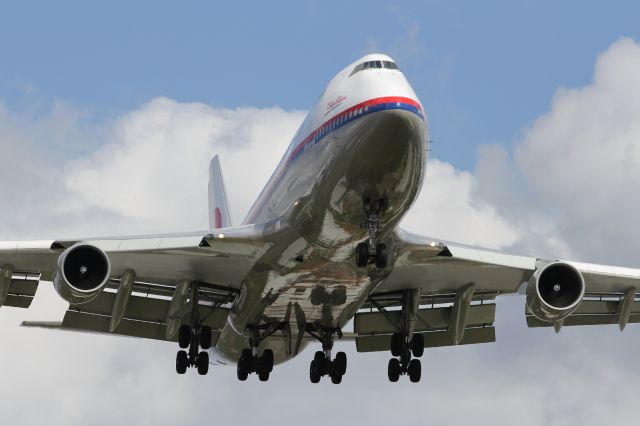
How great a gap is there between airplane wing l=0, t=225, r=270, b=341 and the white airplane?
5cm

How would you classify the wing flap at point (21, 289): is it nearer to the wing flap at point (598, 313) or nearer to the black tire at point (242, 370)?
the black tire at point (242, 370)

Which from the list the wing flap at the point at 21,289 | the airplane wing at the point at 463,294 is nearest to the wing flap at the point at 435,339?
the airplane wing at the point at 463,294

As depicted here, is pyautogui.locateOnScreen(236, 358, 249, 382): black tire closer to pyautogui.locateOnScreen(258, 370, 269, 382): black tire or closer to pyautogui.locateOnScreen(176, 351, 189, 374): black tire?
pyautogui.locateOnScreen(258, 370, 269, 382): black tire

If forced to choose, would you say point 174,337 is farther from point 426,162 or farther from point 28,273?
point 426,162

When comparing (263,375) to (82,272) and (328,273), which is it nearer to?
(328,273)

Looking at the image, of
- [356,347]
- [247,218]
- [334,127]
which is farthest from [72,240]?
[356,347]

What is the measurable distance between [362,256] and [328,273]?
2303mm

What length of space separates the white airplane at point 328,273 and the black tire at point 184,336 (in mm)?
45

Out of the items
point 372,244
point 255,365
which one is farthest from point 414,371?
point 372,244

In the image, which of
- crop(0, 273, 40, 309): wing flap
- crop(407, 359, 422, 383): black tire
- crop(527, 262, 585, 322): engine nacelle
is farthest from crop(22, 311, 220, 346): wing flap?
crop(527, 262, 585, 322): engine nacelle

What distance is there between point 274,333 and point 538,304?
7499mm

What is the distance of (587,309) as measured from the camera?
1416 inches

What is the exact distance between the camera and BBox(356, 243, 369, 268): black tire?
26.1 m

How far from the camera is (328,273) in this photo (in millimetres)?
28312
